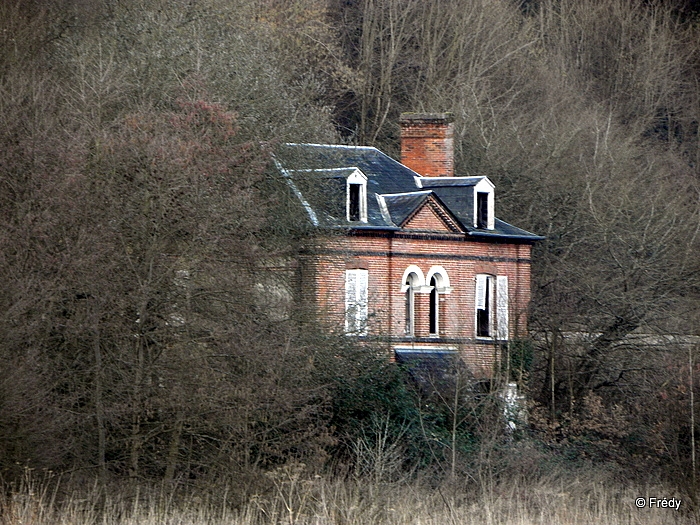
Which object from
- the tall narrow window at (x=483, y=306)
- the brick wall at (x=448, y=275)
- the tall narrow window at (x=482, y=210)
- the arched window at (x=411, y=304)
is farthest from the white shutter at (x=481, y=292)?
the arched window at (x=411, y=304)

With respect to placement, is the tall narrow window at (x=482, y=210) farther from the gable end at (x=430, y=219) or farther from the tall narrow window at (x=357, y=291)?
the tall narrow window at (x=357, y=291)

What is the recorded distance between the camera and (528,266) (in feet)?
110

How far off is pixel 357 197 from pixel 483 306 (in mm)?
5012

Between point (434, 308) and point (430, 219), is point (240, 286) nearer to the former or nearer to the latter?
point (430, 219)

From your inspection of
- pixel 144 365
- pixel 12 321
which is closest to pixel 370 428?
pixel 144 365

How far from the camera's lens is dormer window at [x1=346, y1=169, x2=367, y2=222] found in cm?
2989

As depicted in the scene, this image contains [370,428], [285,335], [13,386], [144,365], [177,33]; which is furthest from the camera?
[177,33]

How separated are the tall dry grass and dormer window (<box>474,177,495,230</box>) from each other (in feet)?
46.7

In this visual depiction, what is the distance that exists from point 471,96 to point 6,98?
25246 millimetres

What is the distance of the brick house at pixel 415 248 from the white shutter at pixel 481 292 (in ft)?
0.09

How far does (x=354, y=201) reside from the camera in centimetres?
3025

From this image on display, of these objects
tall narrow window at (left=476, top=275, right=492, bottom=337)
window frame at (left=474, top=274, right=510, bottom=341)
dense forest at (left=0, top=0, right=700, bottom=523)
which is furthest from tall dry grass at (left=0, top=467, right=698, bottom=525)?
tall narrow window at (left=476, top=275, right=492, bottom=337)

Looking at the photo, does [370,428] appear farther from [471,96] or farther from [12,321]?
[471,96]

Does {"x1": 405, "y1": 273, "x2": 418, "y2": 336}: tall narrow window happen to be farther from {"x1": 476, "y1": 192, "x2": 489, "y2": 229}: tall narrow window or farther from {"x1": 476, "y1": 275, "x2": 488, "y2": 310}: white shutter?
{"x1": 476, "y1": 192, "x2": 489, "y2": 229}: tall narrow window
